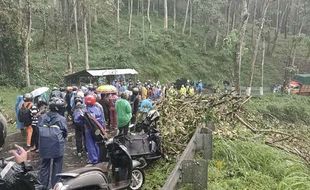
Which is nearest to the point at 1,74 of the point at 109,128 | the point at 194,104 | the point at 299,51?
the point at 109,128

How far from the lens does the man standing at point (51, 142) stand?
8000mm

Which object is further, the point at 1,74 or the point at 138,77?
the point at 138,77

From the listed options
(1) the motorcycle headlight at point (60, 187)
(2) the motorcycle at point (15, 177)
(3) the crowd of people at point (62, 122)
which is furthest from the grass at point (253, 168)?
(2) the motorcycle at point (15, 177)

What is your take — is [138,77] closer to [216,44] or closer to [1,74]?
[1,74]

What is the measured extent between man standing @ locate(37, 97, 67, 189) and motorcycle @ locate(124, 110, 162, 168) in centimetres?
178

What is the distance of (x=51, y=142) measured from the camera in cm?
798

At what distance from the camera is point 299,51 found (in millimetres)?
60812

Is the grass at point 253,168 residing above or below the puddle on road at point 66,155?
above

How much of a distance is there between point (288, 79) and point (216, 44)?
11.3 metres

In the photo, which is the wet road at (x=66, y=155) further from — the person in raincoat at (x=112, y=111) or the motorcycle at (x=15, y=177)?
the motorcycle at (x=15, y=177)

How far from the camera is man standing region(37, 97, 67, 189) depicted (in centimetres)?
800

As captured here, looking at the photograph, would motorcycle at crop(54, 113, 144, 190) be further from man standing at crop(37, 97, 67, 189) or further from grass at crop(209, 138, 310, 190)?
grass at crop(209, 138, 310, 190)

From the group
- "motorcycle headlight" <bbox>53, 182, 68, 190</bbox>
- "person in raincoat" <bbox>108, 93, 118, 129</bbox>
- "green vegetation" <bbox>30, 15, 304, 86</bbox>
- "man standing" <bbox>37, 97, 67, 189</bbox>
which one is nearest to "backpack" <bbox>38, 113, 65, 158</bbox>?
"man standing" <bbox>37, 97, 67, 189</bbox>

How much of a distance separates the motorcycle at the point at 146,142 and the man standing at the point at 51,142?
70.0 inches
